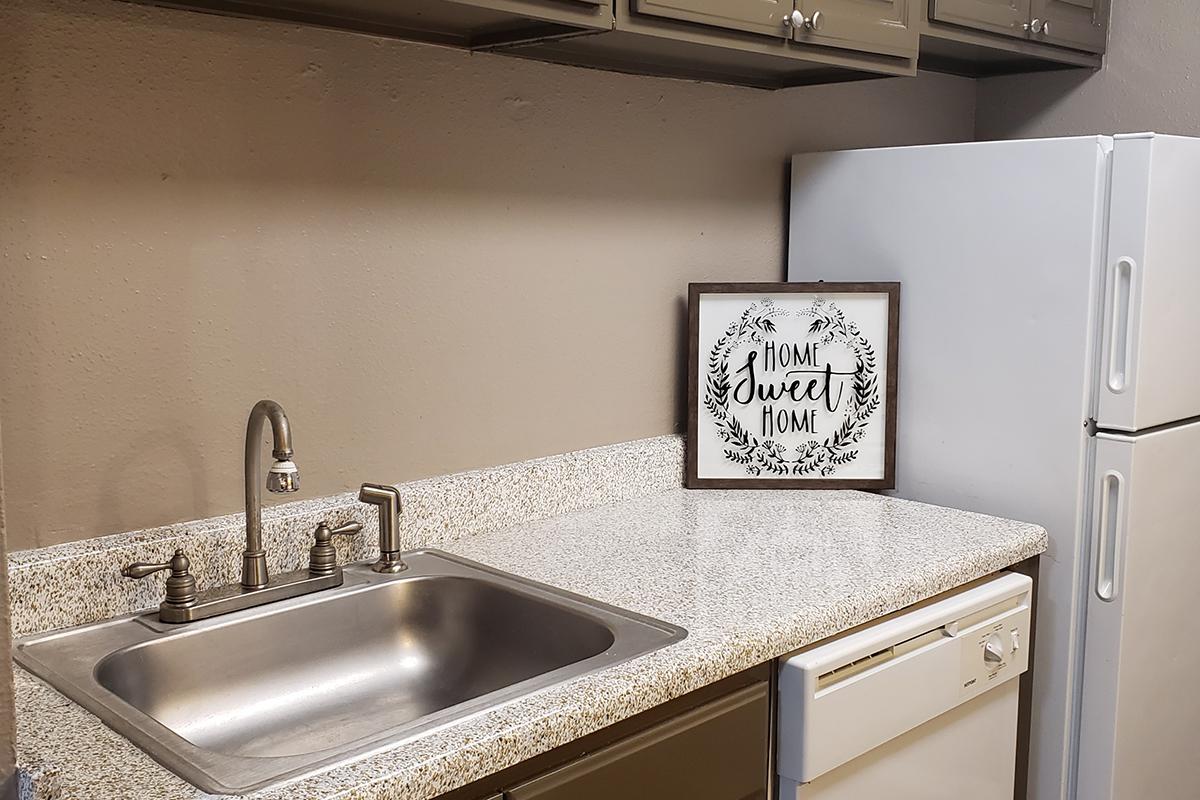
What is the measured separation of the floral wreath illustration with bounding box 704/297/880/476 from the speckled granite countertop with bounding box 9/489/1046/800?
0.07 meters

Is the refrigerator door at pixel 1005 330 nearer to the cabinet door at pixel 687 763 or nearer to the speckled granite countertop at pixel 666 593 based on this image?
the speckled granite countertop at pixel 666 593

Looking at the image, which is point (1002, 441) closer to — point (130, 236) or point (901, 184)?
point (901, 184)

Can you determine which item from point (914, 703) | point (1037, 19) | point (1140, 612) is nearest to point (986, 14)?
point (1037, 19)

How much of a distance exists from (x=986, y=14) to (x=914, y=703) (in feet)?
4.29

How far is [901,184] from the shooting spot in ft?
7.18

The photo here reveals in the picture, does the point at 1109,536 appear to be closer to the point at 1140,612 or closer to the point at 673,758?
the point at 1140,612

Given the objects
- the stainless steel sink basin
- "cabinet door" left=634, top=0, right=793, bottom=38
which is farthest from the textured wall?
"cabinet door" left=634, top=0, right=793, bottom=38

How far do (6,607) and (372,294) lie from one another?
0.77 metres

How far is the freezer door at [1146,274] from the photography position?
6.21 feet

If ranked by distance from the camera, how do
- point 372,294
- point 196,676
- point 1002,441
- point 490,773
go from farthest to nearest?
point 1002,441, point 372,294, point 196,676, point 490,773

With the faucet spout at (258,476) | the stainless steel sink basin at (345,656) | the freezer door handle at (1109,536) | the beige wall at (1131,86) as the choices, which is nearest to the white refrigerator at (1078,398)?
the freezer door handle at (1109,536)

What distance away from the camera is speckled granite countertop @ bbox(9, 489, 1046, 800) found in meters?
1.07

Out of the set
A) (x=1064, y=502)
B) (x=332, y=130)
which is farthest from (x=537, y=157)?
(x=1064, y=502)

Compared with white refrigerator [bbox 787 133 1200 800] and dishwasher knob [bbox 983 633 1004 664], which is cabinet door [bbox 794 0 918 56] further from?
dishwasher knob [bbox 983 633 1004 664]
